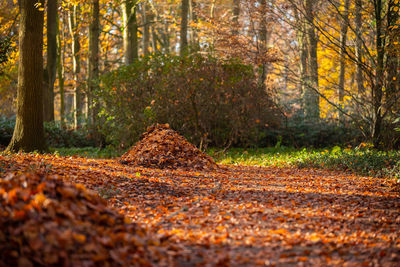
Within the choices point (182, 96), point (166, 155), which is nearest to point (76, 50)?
point (182, 96)

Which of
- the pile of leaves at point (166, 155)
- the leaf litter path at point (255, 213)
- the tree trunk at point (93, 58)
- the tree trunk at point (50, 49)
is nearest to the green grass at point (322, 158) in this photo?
the leaf litter path at point (255, 213)

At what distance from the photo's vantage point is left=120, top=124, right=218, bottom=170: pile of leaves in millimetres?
9281

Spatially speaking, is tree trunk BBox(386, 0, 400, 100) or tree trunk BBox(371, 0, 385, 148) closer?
tree trunk BBox(386, 0, 400, 100)

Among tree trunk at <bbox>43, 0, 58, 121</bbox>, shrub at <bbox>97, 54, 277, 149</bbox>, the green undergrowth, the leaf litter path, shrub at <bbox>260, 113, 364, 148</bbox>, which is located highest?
tree trunk at <bbox>43, 0, 58, 121</bbox>

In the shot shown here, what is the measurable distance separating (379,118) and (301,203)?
17.8 feet

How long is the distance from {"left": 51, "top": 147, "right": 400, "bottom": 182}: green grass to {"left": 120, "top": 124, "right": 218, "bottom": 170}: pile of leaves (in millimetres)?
2014

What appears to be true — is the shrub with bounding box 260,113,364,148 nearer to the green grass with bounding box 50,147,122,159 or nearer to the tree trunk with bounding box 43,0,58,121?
the green grass with bounding box 50,147,122,159

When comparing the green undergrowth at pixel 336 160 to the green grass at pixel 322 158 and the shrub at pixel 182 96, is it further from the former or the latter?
the shrub at pixel 182 96

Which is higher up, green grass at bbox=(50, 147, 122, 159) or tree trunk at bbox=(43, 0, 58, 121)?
tree trunk at bbox=(43, 0, 58, 121)

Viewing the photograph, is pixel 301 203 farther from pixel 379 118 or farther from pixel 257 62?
pixel 257 62

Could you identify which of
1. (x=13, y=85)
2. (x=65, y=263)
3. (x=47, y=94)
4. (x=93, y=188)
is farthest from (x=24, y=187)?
(x=13, y=85)

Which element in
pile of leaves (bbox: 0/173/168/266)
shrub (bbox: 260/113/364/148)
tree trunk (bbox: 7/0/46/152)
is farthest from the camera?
shrub (bbox: 260/113/364/148)

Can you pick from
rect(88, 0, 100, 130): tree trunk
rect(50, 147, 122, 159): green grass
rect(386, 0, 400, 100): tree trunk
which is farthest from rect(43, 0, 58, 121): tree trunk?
rect(386, 0, 400, 100): tree trunk

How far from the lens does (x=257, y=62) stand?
12.3m
